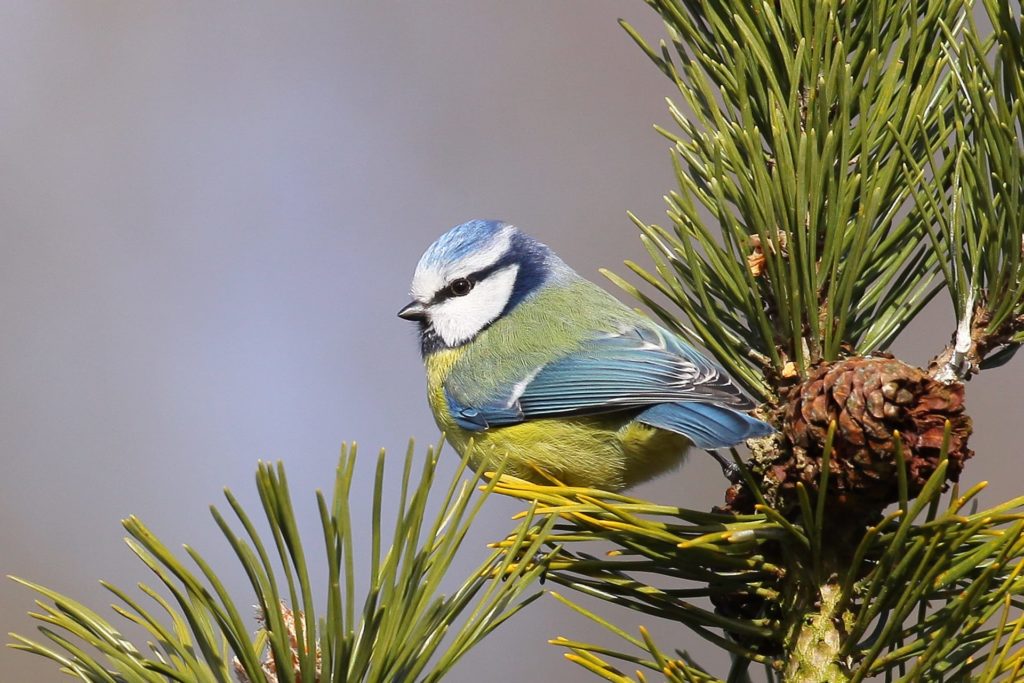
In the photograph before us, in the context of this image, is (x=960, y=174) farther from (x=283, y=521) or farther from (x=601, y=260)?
(x=601, y=260)

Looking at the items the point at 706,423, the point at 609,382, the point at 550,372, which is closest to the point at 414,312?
the point at 550,372

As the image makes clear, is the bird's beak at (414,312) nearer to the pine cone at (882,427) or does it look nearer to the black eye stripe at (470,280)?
the black eye stripe at (470,280)

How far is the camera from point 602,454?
58.5 inches

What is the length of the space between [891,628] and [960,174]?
40cm

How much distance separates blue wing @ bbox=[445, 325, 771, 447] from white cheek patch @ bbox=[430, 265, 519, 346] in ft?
0.57

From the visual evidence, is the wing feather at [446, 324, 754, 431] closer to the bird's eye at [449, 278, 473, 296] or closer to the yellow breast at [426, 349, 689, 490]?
the yellow breast at [426, 349, 689, 490]

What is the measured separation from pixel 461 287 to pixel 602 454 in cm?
52

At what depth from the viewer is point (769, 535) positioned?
0.79 m

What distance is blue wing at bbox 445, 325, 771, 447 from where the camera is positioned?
1313 millimetres

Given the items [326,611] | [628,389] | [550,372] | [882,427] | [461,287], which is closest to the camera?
[326,611]

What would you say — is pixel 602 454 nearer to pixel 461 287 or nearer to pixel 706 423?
pixel 706 423

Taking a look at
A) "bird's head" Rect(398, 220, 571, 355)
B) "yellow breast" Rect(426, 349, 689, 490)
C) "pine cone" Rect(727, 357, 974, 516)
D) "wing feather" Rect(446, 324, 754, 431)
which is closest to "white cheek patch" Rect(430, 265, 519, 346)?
"bird's head" Rect(398, 220, 571, 355)

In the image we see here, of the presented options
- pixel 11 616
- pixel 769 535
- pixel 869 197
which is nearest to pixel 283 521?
pixel 769 535

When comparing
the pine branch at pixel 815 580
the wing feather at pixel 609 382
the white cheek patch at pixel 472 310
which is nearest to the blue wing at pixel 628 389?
the wing feather at pixel 609 382
